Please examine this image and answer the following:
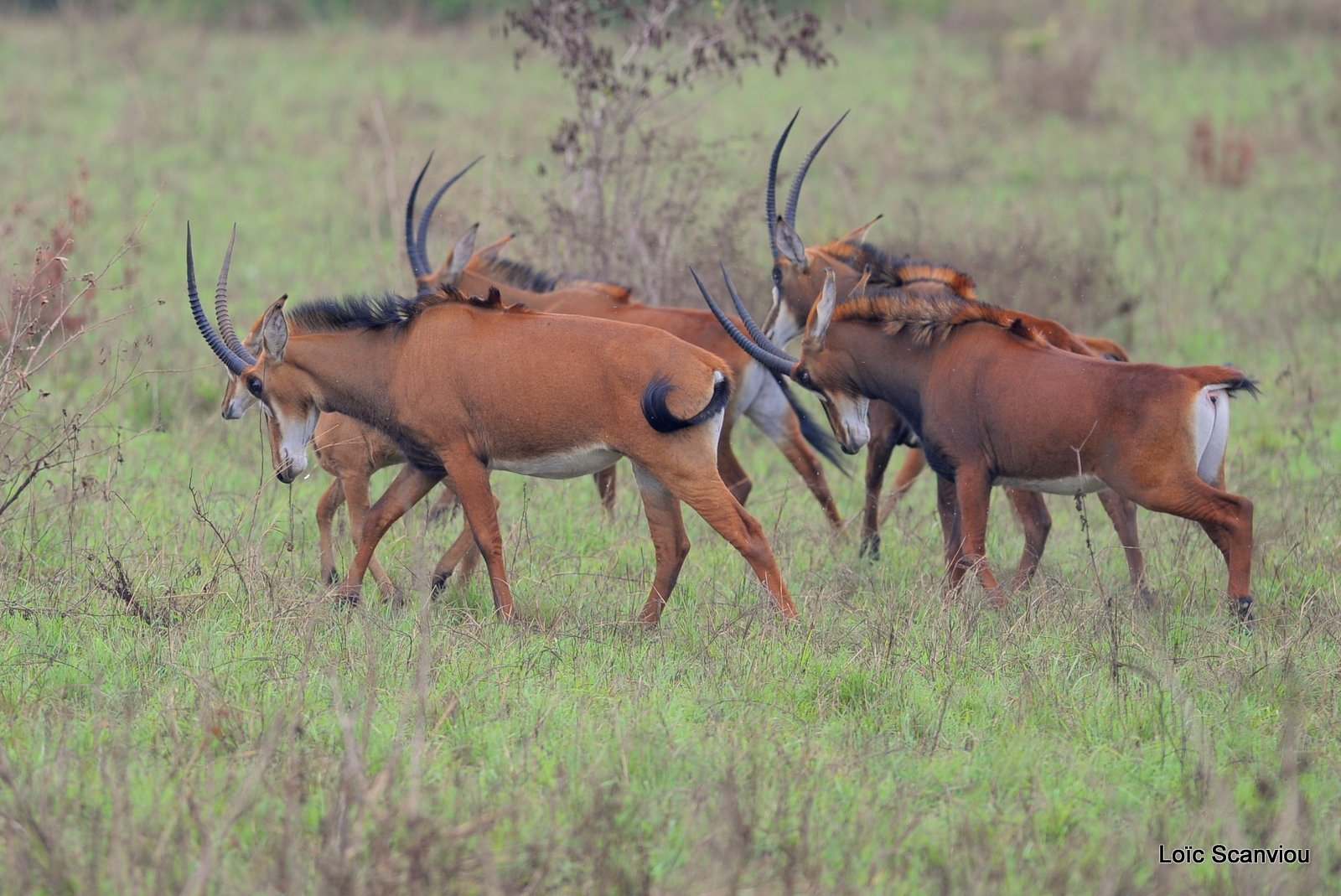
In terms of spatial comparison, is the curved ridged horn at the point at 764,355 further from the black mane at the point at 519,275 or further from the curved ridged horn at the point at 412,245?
the curved ridged horn at the point at 412,245

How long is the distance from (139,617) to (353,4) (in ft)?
70.9

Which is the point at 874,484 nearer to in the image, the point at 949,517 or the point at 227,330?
the point at 949,517

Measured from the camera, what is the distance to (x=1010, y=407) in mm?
7441

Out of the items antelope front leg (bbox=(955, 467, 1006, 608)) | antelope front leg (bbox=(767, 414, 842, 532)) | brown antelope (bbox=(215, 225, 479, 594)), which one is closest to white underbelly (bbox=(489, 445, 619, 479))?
brown antelope (bbox=(215, 225, 479, 594))

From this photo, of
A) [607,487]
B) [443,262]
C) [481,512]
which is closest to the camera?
[481,512]

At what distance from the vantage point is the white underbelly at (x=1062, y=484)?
7359 millimetres

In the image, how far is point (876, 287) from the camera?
8.89 metres

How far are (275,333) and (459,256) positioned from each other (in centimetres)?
328

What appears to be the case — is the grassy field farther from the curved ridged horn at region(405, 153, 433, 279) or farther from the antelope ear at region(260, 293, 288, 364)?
the curved ridged horn at region(405, 153, 433, 279)

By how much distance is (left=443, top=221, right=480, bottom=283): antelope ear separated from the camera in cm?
1032

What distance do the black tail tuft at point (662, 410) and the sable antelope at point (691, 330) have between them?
1.76 meters

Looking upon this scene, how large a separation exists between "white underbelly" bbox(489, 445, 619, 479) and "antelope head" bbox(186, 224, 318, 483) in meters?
0.93

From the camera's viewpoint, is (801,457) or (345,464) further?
(801,457)

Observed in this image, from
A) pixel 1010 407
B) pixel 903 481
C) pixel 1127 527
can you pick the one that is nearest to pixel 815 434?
pixel 903 481
